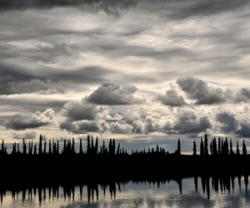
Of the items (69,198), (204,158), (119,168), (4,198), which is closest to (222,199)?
(69,198)

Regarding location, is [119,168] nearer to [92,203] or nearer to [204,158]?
[204,158]

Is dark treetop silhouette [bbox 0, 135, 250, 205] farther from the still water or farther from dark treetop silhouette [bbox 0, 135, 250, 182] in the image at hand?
the still water

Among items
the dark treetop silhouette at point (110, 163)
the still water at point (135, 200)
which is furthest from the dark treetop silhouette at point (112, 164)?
the still water at point (135, 200)

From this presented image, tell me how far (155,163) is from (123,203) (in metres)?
112

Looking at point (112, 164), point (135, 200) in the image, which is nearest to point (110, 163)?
point (112, 164)

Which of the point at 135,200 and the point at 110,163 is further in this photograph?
the point at 110,163

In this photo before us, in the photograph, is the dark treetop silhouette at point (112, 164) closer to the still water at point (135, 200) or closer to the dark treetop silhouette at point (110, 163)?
the dark treetop silhouette at point (110, 163)

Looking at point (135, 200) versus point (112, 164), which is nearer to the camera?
point (135, 200)

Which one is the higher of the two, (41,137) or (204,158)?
(41,137)

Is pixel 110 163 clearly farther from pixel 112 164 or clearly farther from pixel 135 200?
pixel 135 200

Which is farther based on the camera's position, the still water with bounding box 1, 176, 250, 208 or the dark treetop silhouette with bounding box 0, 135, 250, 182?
the dark treetop silhouette with bounding box 0, 135, 250, 182

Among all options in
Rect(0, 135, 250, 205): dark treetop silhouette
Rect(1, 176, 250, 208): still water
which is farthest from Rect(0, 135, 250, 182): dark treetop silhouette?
Rect(1, 176, 250, 208): still water

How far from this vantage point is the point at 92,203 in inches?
1901

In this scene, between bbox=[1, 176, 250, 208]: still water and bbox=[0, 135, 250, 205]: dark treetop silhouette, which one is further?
bbox=[0, 135, 250, 205]: dark treetop silhouette
